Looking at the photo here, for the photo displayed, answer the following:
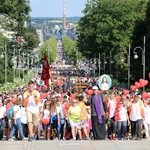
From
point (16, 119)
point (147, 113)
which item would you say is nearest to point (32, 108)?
point (16, 119)

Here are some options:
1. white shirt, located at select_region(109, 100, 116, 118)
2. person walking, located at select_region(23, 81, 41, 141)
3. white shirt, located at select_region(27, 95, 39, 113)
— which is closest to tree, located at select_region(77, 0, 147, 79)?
white shirt, located at select_region(109, 100, 116, 118)

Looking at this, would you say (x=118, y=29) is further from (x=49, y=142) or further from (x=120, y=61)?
(x=49, y=142)

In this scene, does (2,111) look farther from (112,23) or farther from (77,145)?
(112,23)

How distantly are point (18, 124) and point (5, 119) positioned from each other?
1.56 m

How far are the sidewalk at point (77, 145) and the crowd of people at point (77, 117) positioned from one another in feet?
5.11

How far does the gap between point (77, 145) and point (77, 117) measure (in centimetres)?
298

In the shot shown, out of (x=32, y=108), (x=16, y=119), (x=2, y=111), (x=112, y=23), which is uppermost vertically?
(x=112, y=23)

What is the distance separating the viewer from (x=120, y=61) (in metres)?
107

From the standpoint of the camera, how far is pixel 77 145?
20828 millimetres

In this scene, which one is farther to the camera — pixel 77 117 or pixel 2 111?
pixel 2 111

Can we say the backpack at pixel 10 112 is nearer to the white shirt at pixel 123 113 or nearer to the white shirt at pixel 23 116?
the white shirt at pixel 23 116

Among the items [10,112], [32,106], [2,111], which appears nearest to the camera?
[32,106]

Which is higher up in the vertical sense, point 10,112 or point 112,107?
point 112,107

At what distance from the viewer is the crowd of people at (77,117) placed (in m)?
23.5
